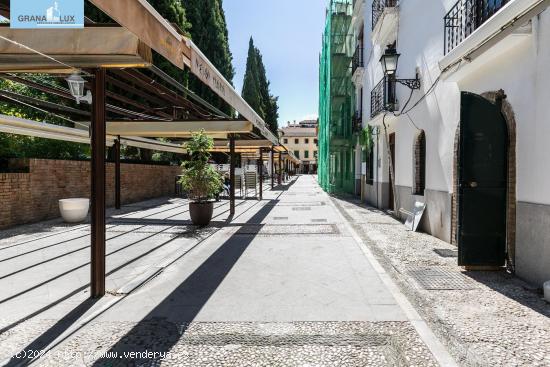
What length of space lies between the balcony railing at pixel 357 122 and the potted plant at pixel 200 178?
10282 millimetres

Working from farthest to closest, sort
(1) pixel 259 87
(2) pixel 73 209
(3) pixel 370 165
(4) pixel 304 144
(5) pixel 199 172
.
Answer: (4) pixel 304 144, (1) pixel 259 87, (3) pixel 370 165, (2) pixel 73 209, (5) pixel 199 172

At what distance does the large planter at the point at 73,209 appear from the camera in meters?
9.77

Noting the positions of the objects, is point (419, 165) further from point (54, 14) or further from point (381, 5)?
point (54, 14)

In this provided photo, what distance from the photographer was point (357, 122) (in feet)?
59.9

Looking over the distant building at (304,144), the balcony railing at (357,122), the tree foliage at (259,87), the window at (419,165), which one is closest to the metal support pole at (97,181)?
the window at (419,165)

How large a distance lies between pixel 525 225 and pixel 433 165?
3.34 meters

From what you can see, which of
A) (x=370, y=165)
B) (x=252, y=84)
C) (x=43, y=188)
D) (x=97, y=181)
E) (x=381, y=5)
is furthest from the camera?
(x=252, y=84)

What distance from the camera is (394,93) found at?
36.3 feet

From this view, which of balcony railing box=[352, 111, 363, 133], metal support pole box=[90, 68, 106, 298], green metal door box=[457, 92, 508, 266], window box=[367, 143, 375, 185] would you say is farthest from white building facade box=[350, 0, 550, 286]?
balcony railing box=[352, 111, 363, 133]

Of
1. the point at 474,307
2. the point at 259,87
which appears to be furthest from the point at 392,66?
the point at 259,87

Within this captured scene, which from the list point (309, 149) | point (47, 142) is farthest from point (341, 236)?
point (309, 149)

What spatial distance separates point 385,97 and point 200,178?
21.1 ft

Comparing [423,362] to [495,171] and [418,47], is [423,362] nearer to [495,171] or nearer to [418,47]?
[495,171]

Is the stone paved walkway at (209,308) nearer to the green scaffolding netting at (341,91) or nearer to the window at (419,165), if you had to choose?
the window at (419,165)
